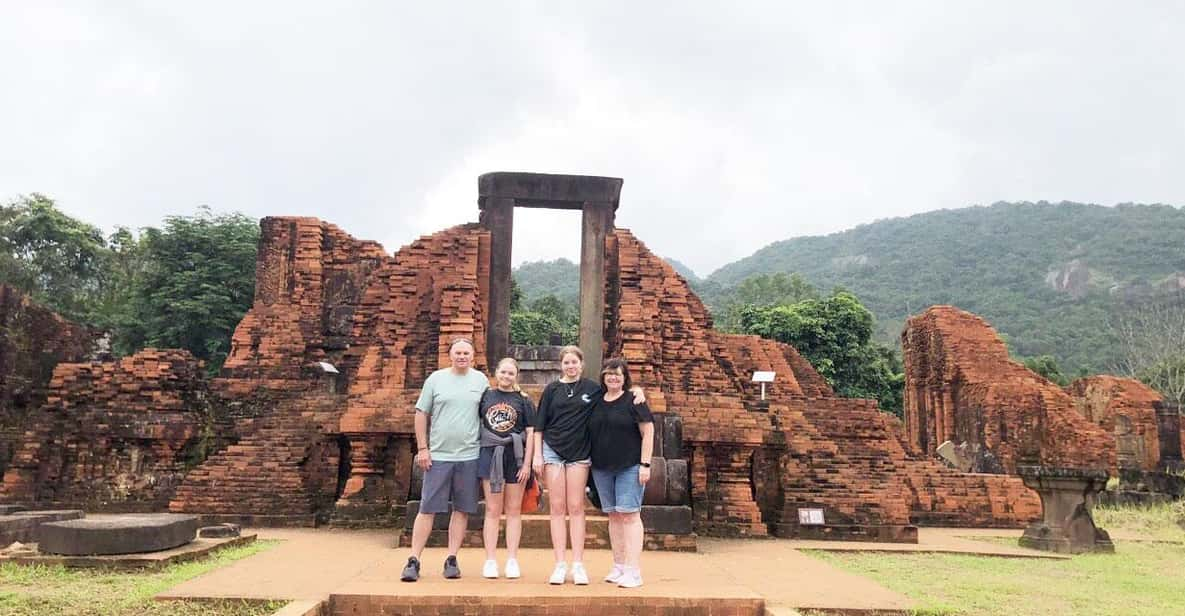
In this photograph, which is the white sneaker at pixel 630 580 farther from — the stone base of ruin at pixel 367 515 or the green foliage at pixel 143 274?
the green foliage at pixel 143 274

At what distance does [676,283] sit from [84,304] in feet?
88.2

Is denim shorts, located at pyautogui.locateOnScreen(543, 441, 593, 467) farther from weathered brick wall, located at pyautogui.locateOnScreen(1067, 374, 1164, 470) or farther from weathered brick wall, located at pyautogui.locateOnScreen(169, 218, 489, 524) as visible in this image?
weathered brick wall, located at pyautogui.locateOnScreen(1067, 374, 1164, 470)

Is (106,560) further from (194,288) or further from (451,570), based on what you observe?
(194,288)

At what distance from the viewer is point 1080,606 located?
5.70 meters

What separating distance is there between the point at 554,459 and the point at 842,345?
33008 mm

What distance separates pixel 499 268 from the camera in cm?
1084

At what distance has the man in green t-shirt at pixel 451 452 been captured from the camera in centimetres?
527

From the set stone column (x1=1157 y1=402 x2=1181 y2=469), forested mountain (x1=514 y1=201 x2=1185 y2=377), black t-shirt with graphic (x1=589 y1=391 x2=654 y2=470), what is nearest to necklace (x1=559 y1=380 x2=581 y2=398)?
black t-shirt with graphic (x1=589 y1=391 x2=654 y2=470)

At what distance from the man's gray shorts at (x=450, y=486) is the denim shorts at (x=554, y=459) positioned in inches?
18.2

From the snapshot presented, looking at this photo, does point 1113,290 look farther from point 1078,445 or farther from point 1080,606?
point 1080,606

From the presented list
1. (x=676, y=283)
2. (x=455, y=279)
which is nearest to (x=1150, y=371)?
(x=676, y=283)

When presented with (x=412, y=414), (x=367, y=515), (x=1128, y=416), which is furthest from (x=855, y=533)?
(x=1128, y=416)

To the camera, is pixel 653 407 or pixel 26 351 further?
pixel 26 351

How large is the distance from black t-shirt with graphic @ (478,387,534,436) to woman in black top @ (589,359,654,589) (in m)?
0.50
